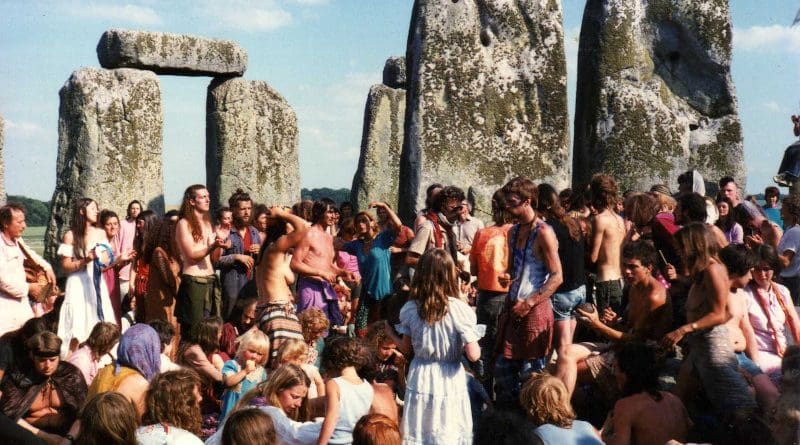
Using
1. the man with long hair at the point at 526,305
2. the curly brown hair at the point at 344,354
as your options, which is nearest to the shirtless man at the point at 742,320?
the man with long hair at the point at 526,305

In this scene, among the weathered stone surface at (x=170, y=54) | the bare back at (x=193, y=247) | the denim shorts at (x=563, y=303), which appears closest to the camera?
the denim shorts at (x=563, y=303)

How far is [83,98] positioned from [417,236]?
795 centimetres

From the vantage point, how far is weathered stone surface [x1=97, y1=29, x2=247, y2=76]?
15625 mm

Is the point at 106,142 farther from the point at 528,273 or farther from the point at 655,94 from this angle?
the point at 528,273

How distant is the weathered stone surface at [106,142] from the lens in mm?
14828

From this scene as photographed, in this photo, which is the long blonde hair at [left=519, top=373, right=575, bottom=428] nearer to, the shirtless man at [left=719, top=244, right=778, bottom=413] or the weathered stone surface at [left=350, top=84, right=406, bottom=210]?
the shirtless man at [left=719, top=244, right=778, bottom=413]

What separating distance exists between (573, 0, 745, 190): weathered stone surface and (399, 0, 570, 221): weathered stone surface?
0.46m

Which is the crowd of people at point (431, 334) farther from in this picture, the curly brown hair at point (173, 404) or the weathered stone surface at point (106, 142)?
the weathered stone surface at point (106, 142)

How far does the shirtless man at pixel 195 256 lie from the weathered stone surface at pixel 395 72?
487 inches

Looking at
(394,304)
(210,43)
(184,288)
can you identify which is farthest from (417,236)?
(210,43)

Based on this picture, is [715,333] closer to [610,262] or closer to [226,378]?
[610,262]

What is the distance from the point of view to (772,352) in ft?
21.2

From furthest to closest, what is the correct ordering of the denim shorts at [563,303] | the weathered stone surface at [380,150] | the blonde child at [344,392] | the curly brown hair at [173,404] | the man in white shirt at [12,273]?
1. the weathered stone surface at [380,150]
2. the man in white shirt at [12,273]
3. the denim shorts at [563,303]
4. the blonde child at [344,392]
5. the curly brown hair at [173,404]

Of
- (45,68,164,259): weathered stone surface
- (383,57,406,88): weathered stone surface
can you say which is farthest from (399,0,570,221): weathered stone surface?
(383,57,406,88): weathered stone surface
